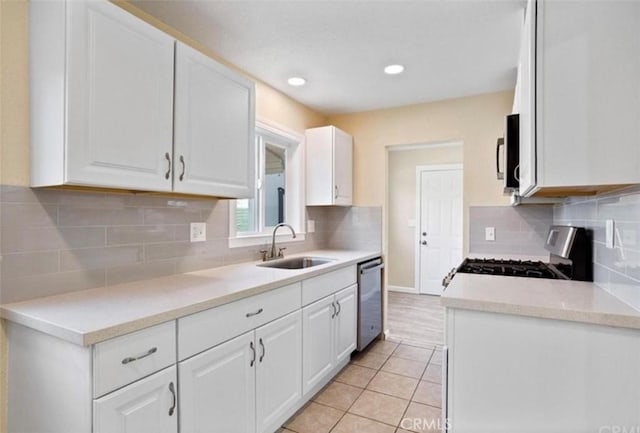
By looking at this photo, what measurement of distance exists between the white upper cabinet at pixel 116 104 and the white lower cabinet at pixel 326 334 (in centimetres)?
109

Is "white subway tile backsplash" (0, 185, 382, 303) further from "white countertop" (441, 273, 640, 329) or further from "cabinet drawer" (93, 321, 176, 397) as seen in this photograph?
"white countertop" (441, 273, 640, 329)

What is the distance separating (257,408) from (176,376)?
598 millimetres

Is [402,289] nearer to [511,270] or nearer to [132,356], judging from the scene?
[511,270]

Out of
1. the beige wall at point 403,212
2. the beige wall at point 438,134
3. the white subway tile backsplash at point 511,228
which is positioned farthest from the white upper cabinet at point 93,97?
the beige wall at point 403,212

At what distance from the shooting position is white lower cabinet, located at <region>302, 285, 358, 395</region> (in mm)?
2256

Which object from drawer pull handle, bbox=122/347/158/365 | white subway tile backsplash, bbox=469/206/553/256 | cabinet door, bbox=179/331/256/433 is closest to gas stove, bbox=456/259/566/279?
white subway tile backsplash, bbox=469/206/553/256

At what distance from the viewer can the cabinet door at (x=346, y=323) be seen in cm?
266

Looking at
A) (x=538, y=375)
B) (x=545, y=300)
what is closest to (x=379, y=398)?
(x=538, y=375)

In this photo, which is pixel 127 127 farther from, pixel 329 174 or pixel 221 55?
pixel 329 174

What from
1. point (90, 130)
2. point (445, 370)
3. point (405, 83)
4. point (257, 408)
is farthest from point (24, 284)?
point (405, 83)

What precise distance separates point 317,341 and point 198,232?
108 centimetres

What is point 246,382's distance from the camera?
5.61ft

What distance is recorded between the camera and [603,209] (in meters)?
1.56

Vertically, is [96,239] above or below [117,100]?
below
